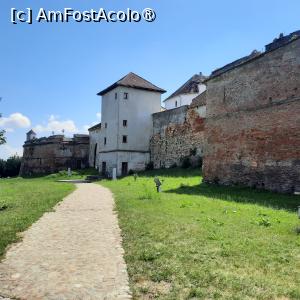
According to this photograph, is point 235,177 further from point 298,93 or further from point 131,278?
point 131,278

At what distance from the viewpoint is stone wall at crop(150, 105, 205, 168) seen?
32344 mm

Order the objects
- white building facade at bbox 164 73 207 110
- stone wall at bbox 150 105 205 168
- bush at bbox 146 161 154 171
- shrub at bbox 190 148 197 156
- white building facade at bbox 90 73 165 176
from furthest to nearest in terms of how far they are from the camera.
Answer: white building facade at bbox 164 73 207 110, bush at bbox 146 161 154 171, white building facade at bbox 90 73 165 176, shrub at bbox 190 148 197 156, stone wall at bbox 150 105 205 168

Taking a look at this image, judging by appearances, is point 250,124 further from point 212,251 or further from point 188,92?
point 188,92

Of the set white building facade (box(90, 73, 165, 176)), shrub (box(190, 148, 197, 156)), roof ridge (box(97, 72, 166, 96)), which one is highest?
roof ridge (box(97, 72, 166, 96))

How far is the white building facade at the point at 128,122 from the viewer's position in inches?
1502

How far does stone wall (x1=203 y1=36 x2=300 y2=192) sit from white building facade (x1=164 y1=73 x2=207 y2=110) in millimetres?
25778

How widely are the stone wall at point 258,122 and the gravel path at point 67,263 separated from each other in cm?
883

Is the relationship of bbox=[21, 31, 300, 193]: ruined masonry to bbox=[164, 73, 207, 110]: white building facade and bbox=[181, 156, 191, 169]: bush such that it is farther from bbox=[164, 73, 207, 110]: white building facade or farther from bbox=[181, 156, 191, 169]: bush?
bbox=[164, 73, 207, 110]: white building facade

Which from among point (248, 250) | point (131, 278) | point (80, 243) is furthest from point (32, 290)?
point (248, 250)

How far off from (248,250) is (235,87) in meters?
13.7

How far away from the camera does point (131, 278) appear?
5.56 m

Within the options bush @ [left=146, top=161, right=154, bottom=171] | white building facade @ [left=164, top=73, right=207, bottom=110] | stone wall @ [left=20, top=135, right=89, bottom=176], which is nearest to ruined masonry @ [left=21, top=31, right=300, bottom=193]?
bush @ [left=146, top=161, right=154, bottom=171]

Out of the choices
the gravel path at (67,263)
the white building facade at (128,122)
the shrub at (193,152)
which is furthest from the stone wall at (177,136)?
the gravel path at (67,263)

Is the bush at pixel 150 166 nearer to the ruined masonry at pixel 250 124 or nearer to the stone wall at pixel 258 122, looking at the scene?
the ruined masonry at pixel 250 124
